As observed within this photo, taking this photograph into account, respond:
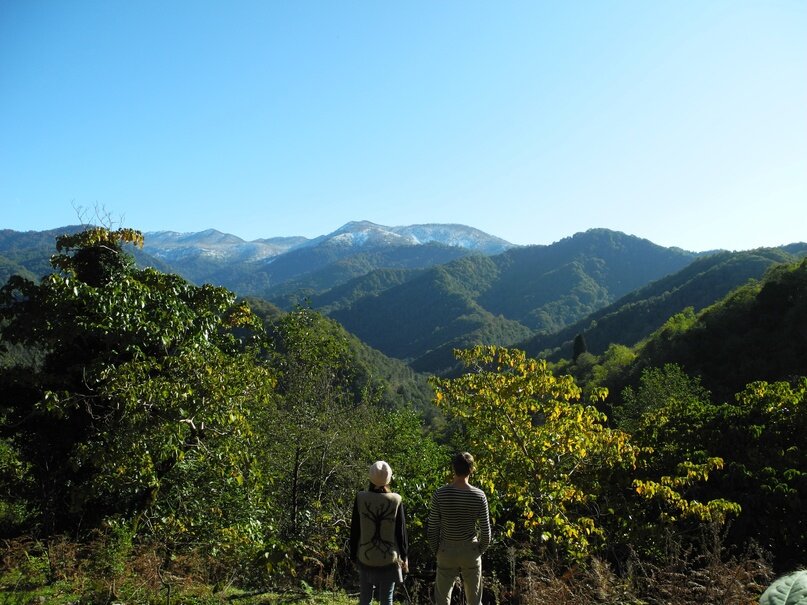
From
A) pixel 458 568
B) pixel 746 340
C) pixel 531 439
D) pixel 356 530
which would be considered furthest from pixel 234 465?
pixel 746 340

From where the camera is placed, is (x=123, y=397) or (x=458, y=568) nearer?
(x=458, y=568)

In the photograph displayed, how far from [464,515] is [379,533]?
83 centimetres

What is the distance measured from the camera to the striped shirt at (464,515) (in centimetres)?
506

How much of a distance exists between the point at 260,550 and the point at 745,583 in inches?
220

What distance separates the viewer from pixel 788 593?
1088 mm

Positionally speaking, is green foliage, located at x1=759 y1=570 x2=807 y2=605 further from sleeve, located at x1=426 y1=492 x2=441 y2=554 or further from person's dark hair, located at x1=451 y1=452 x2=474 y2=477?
sleeve, located at x1=426 y1=492 x2=441 y2=554

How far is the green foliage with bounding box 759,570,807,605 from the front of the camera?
1.05 m

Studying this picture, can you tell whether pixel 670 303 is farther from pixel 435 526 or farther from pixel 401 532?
pixel 401 532

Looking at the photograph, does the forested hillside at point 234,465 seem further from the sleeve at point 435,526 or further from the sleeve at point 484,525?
the sleeve at point 435,526

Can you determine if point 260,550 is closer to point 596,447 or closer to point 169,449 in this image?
point 169,449

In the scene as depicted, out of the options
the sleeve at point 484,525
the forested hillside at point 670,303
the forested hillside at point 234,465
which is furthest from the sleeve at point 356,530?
the forested hillside at point 670,303

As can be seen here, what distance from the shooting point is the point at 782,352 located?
1794 inches

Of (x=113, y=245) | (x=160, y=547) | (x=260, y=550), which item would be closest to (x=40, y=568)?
(x=160, y=547)

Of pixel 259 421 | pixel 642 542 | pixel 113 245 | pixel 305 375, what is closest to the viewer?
pixel 642 542
